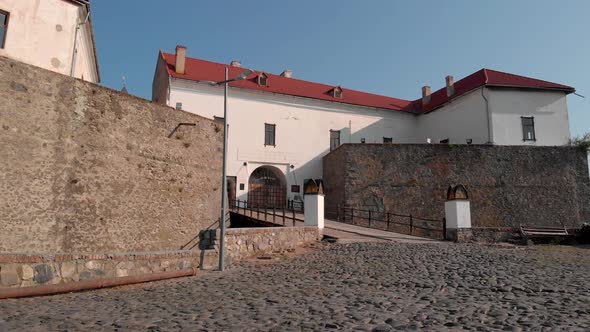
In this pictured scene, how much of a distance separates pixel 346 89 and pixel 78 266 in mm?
29105

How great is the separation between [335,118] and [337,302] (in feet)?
81.5

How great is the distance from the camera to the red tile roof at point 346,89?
90.1ft

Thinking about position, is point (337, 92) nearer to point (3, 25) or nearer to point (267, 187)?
point (267, 187)

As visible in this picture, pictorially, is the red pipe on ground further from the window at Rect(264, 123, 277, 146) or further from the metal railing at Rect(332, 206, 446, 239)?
the window at Rect(264, 123, 277, 146)

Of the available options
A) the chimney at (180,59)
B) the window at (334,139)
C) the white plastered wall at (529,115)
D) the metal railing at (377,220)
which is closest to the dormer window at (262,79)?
the chimney at (180,59)

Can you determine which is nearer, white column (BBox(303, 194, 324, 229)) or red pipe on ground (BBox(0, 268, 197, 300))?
red pipe on ground (BBox(0, 268, 197, 300))

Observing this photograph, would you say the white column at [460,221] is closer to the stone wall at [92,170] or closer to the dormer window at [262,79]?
the stone wall at [92,170]

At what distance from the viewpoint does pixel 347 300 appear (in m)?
6.39

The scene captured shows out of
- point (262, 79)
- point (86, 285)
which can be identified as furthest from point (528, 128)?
point (86, 285)

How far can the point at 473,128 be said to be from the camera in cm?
2822

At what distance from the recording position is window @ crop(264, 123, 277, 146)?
27.8 metres

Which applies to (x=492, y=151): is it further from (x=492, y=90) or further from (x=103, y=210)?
(x=103, y=210)

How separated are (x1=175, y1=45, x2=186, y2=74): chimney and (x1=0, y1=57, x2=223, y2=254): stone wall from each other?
9841mm

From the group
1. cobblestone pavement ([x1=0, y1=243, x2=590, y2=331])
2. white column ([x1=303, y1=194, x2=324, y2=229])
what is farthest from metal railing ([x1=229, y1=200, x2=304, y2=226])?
cobblestone pavement ([x1=0, y1=243, x2=590, y2=331])
